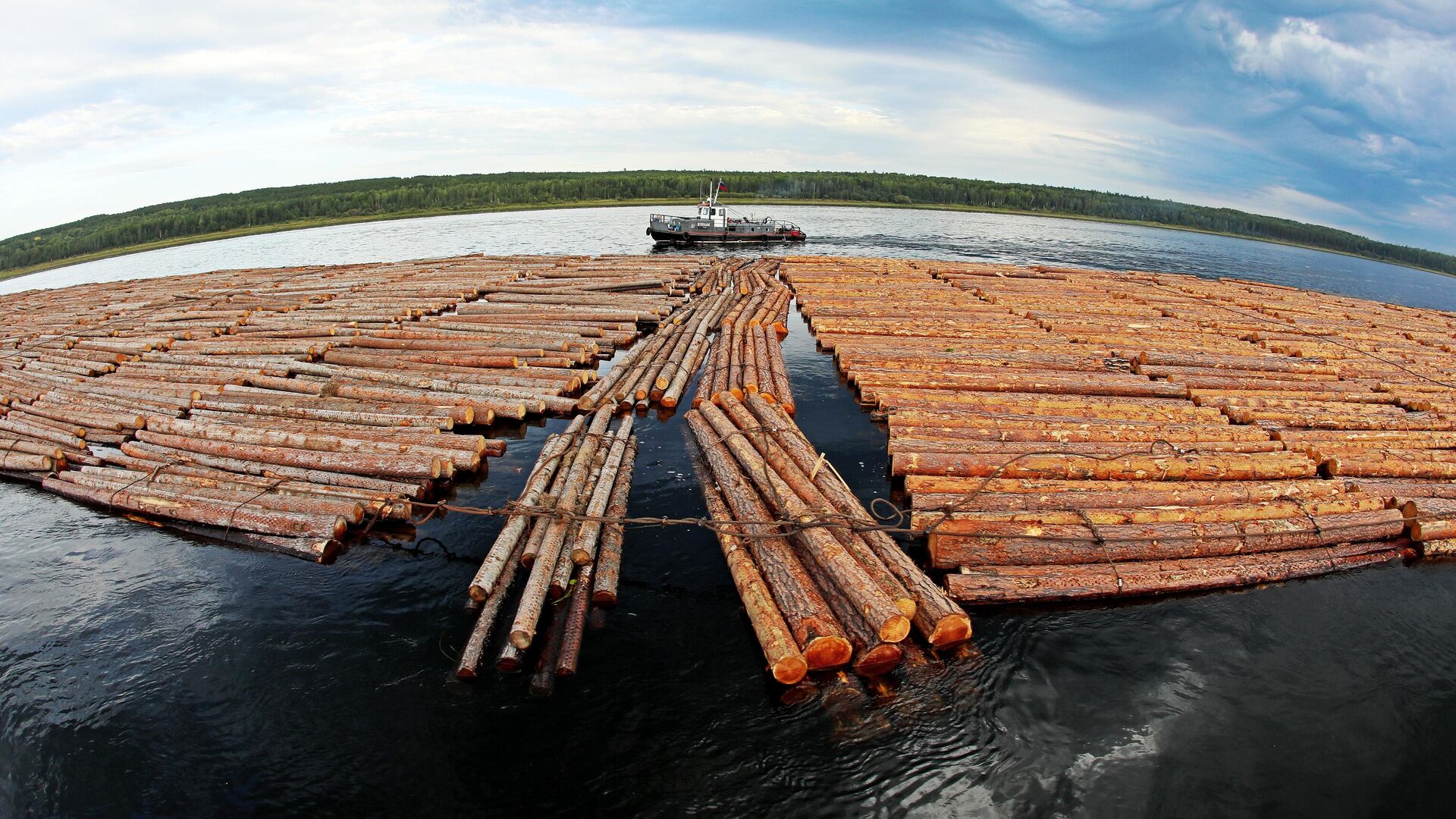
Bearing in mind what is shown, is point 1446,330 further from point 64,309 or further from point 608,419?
point 64,309

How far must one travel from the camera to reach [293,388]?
16.8 meters

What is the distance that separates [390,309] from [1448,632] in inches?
1176

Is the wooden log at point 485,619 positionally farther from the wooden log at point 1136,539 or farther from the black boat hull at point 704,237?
the black boat hull at point 704,237

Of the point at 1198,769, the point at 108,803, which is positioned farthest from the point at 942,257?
the point at 108,803

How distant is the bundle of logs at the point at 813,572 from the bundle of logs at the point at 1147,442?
42.4 inches

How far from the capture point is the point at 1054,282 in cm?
3459

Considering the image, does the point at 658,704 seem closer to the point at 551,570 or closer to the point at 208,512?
the point at 551,570

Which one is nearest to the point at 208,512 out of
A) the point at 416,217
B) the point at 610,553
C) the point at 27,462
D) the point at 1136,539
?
the point at 27,462

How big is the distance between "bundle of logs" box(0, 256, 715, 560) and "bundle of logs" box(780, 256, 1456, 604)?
9.11m

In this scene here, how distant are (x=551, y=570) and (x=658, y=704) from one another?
2.45 metres

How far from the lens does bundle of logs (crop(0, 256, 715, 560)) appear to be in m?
11.8

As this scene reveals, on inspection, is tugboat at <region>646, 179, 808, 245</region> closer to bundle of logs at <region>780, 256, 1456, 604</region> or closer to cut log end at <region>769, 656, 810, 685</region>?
bundle of logs at <region>780, 256, 1456, 604</region>

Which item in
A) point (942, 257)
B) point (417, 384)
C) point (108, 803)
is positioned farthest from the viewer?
point (942, 257)

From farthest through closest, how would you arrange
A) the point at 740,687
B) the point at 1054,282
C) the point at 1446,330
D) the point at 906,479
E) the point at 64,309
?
the point at 1054,282 < the point at 64,309 < the point at 1446,330 < the point at 906,479 < the point at 740,687
